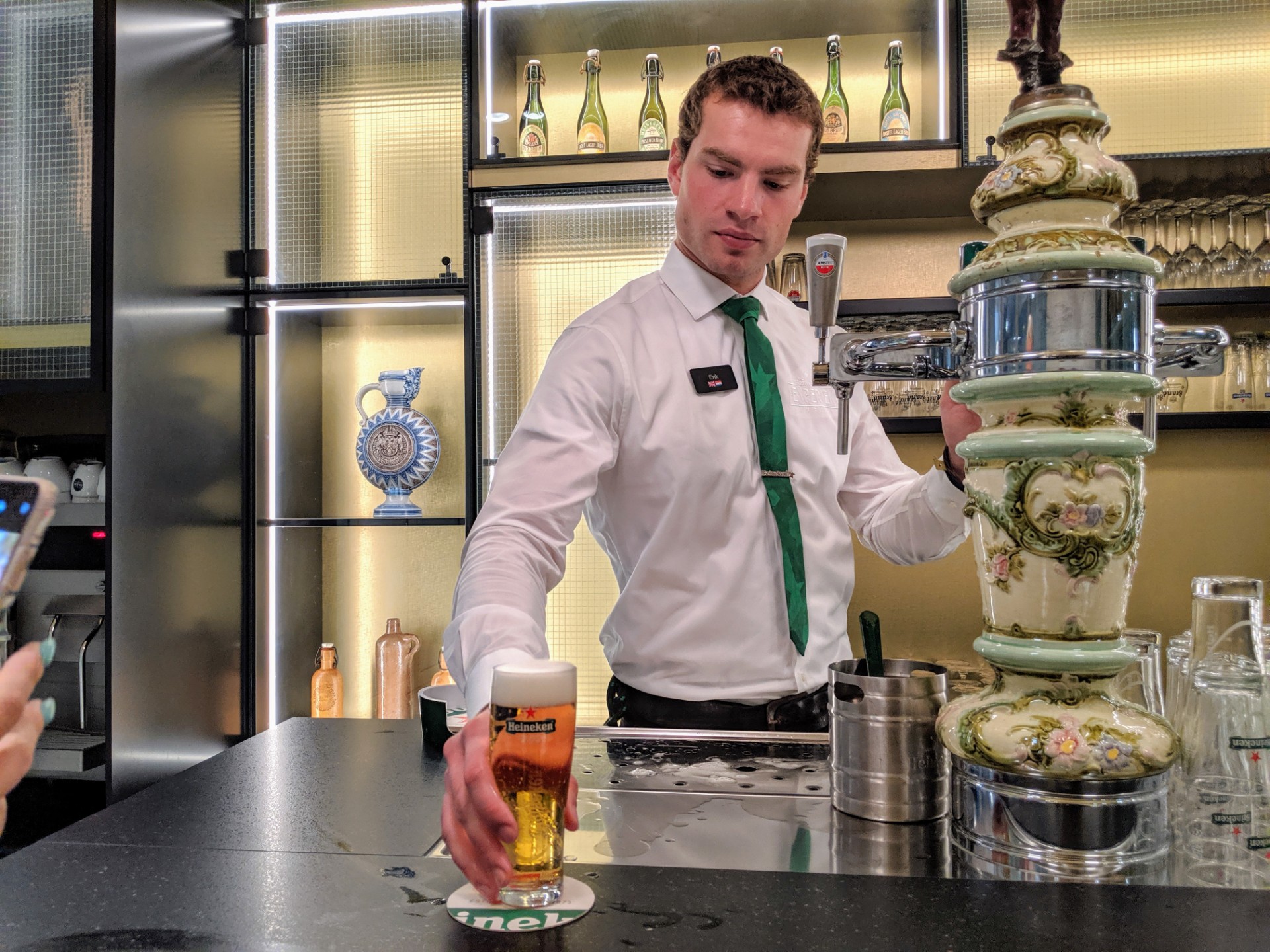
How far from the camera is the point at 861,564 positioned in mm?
2926

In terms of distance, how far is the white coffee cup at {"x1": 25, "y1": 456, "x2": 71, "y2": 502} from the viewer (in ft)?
8.29

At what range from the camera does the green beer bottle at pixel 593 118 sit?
9.14ft

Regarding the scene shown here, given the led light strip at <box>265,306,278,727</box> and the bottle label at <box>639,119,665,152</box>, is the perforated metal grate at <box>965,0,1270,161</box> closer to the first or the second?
the bottle label at <box>639,119,665,152</box>

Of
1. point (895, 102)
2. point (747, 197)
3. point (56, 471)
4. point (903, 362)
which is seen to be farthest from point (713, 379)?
point (56, 471)

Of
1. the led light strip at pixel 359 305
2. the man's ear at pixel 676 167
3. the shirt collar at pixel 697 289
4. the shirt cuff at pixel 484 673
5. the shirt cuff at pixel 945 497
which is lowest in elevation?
the shirt cuff at pixel 484 673

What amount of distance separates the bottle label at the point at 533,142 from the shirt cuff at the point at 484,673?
7.11 feet

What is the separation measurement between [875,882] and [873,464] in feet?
4.10

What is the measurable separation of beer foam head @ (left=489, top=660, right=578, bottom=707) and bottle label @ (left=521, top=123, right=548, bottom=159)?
7.73 ft

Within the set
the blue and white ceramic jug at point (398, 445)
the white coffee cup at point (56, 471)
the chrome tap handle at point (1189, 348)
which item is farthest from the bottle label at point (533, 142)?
the chrome tap handle at point (1189, 348)

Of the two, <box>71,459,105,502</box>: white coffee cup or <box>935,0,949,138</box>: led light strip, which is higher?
<box>935,0,949,138</box>: led light strip

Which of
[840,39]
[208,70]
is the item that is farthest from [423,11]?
[840,39]

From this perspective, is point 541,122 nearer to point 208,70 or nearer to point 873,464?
point 208,70

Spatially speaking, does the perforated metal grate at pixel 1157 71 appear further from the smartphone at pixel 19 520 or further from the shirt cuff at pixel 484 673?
the smartphone at pixel 19 520

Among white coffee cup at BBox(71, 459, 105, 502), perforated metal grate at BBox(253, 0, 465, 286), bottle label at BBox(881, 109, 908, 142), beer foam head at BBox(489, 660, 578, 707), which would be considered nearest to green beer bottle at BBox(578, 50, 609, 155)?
perforated metal grate at BBox(253, 0, 465, 286)
